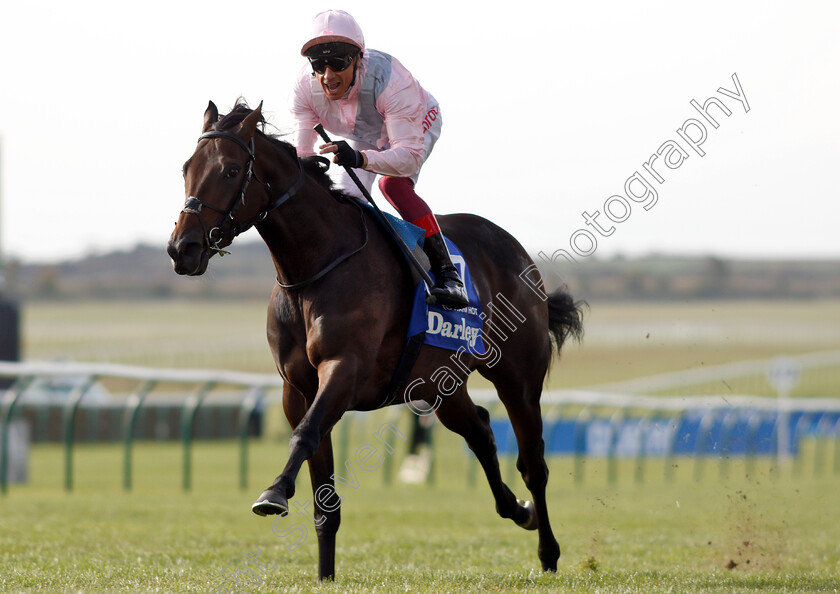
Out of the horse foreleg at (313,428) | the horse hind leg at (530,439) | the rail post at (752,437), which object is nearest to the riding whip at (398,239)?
the horse foreleg at (313,428)

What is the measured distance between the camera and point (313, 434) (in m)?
4.88

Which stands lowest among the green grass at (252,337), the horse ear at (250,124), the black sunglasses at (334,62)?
the green grass at (252,337)

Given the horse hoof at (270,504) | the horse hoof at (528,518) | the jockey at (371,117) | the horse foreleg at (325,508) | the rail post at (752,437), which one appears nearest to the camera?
the horse hoof at (270,504)

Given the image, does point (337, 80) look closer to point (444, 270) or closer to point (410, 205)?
→ point (410, 205)

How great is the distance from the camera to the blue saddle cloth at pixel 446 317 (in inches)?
224

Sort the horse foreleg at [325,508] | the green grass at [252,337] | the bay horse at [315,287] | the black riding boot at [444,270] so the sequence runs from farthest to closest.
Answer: the green grass at [252,337] → the black riding boot at [444,270] → the horse foreleg at [325,508] → the bay horse at [315,287]

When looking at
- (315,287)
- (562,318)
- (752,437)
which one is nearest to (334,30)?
(315,287)

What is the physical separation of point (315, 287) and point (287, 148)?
27.8 inches

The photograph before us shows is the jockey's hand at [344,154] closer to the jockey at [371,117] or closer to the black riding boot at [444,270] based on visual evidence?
the jockey at [371,117]

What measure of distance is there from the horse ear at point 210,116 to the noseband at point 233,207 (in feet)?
0.26

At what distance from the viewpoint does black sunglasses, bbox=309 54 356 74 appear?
549cm

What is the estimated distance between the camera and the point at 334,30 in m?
5.43

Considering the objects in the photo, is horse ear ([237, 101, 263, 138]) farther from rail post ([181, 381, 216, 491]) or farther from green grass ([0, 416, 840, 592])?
rail post ([181, 381, 216, 491])

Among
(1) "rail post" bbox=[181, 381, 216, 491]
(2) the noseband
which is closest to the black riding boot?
(2) the noseband
